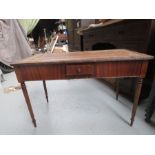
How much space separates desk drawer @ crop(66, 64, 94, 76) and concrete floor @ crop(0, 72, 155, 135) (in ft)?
1.66

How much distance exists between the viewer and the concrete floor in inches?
43.6

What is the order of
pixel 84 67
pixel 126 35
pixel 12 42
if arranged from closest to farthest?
pixel 84 67
pixel 126 35
pixel 12 42

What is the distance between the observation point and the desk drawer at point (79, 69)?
850 mm

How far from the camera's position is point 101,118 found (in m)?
1.22

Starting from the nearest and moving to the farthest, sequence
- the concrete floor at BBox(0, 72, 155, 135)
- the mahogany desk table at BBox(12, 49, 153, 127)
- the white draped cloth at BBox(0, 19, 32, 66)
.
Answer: the mahogany desk table at BBox(12, 49, 153, 127) < the concrete floor at BBox(0, 72, 155, 135) < the white draped cloth at BBox(0, 19, 32, 66)

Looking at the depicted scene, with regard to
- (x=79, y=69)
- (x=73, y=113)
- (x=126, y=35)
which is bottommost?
(x=73, y=113)

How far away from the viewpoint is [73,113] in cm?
132

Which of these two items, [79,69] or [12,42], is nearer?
[79,69]

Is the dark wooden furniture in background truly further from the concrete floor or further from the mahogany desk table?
the mahogany desk table

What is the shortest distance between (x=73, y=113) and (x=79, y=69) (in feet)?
2.03

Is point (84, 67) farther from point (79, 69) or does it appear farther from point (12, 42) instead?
point (12, 42)

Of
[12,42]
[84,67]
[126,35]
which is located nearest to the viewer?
[84,67]

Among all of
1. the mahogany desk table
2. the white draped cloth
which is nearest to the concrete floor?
the mahogany desk table

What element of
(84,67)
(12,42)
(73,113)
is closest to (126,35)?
(84,67)
